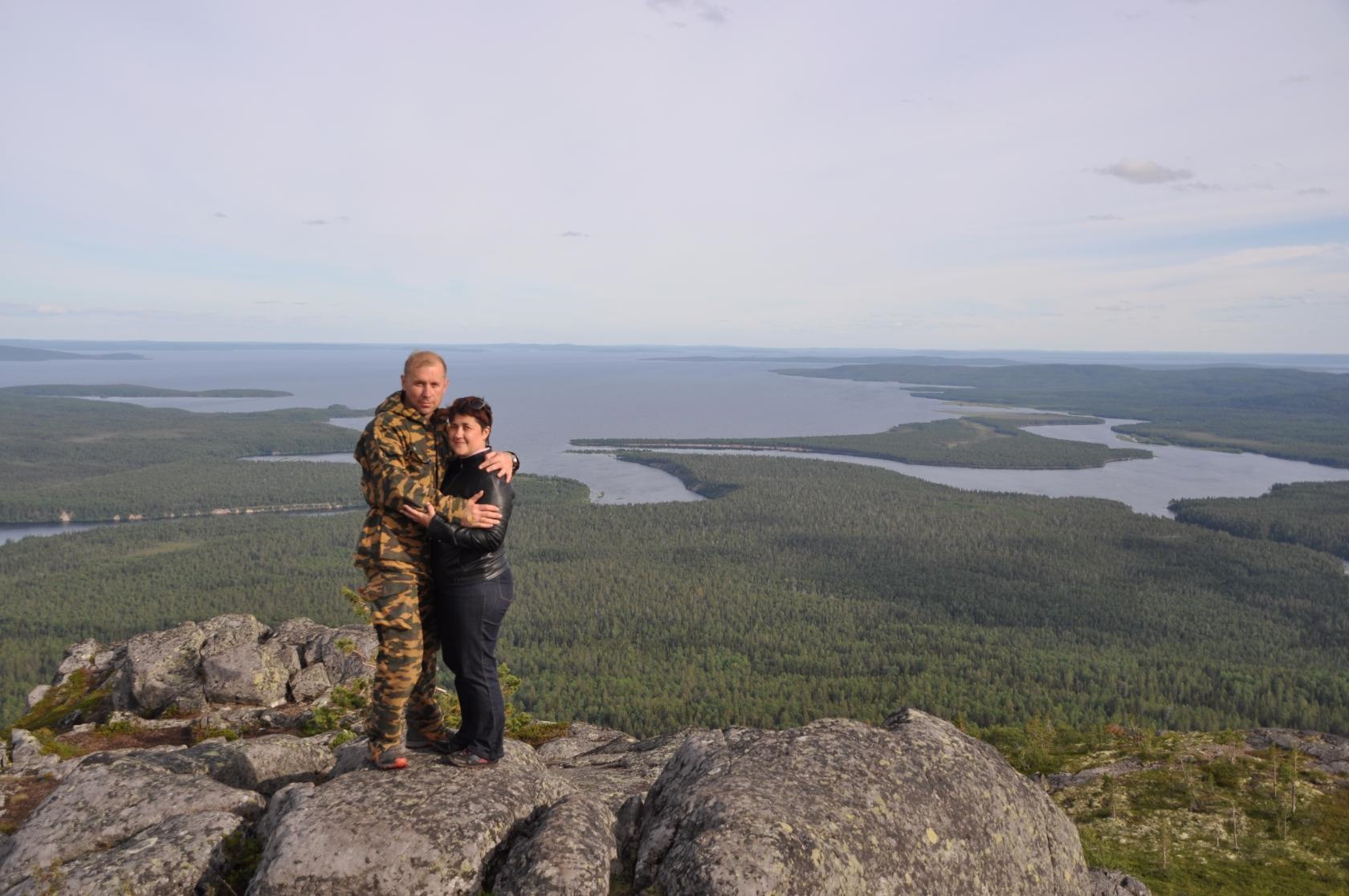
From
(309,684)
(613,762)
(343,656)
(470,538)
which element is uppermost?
(470,538)

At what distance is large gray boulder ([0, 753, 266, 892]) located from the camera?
890 cm

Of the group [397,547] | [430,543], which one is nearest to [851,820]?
[430,543]

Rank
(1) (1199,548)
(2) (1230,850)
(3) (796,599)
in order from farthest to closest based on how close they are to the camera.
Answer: (1) (1199,548) < (3) (796,599) < (2) (1230,850)

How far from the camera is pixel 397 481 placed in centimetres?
874

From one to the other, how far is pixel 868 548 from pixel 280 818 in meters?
132

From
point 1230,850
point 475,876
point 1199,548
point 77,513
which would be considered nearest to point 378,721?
point 475,876

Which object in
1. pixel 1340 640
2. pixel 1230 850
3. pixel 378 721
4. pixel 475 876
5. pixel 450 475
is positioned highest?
pixel 450 475

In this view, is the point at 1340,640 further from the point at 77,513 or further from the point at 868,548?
the point at 77,513

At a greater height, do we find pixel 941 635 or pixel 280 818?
pixel 280 818

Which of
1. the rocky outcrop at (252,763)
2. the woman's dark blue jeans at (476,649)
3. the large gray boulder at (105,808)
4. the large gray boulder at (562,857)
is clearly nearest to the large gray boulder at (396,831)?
the large gray boulder at (562,857)

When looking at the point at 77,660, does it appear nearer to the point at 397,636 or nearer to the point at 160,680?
the point at 160,680

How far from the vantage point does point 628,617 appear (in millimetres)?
96375

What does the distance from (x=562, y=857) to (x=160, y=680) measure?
57.9ft

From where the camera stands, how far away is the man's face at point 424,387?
9195 mm
